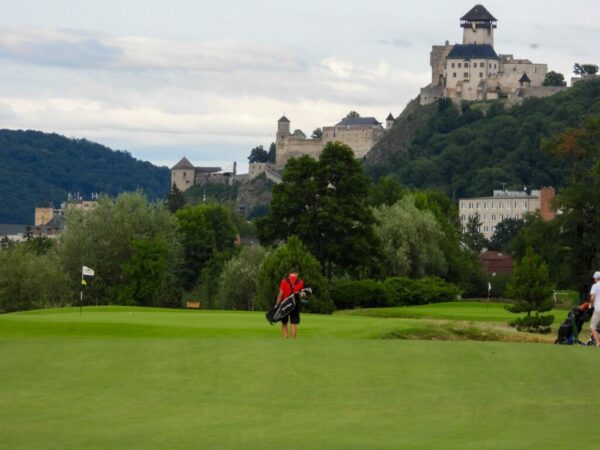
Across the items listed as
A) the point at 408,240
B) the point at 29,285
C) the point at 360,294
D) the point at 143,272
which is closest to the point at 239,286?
the point at 143,272

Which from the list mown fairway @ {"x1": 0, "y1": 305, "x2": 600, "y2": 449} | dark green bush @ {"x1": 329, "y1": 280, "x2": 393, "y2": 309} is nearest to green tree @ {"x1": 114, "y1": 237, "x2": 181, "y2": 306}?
dark green bush @ {"x1": 329, "y1": 280, "x2": 393, "y2": 309}

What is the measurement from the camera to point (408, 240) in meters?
89.9

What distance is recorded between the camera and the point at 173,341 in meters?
28.2

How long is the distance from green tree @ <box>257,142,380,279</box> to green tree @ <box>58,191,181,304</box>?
12202mm

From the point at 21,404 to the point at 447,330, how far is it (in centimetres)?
1672

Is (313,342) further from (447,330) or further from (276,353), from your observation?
(447,330)

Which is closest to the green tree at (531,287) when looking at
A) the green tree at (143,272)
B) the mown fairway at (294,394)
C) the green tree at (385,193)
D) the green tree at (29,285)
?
the mown fairway at (294,394)

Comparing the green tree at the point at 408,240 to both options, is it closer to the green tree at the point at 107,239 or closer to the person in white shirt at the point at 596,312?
the green tree at the point at 107,239

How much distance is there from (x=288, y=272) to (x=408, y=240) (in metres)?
28.8

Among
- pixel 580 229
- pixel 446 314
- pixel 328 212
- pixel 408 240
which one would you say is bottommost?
pixel 446 314

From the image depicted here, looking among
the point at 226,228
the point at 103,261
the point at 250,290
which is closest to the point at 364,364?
the point at 250,290

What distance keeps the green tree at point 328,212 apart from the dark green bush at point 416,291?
1828 millimetres

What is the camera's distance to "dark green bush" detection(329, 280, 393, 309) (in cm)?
7350

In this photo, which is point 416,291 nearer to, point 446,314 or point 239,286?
point 239,286
